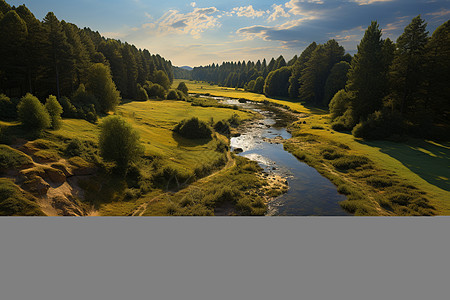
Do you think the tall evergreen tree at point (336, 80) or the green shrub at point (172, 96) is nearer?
the tall evergreen tree at point (336, 80)

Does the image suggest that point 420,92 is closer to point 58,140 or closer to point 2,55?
point 58,140

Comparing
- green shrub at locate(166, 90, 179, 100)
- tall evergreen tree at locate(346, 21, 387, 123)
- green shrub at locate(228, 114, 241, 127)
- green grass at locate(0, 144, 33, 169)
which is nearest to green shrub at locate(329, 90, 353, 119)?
tall evergreen tree at locate(346, 21, 387, 123)

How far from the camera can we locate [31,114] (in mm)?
22609

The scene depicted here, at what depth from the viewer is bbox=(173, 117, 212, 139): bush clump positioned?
1672 inches

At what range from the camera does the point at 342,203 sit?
2056cm

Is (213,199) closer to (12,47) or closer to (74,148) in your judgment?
(74,148)

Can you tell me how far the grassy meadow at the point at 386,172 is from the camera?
19312 millimetres

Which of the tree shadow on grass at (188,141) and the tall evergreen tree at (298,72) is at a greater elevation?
the tall evergreen tree at (298,72)

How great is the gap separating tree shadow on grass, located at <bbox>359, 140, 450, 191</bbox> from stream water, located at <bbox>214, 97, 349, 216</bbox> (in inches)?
389

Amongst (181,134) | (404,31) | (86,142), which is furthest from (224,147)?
(404,31)

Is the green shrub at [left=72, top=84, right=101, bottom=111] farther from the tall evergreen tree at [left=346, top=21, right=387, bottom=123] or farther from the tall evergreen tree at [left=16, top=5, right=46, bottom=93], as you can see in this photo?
the tall evergreen tree at [left=346, top=21, right=387, bottom=123]

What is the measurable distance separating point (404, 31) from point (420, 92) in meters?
11.6

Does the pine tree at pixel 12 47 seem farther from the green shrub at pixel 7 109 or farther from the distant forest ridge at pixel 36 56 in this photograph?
the green shrub at pixel 7 109

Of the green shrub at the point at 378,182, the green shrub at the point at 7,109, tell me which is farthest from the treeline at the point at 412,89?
the green shrub at the point at 7,109
